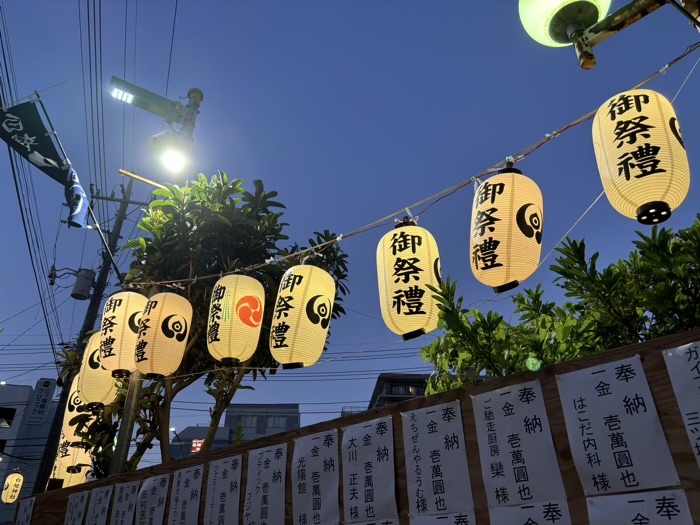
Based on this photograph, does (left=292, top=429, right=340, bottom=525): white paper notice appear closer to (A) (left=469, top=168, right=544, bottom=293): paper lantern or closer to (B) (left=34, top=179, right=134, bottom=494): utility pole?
(A) (left=469, top=168, right=544, bottom=293): paper lantern

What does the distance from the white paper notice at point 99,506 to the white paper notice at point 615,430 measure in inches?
219

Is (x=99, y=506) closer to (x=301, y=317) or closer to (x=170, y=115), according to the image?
(x=301, y=317)

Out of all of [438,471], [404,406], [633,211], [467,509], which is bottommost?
[467,509]

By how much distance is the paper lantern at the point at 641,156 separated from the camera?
3783mm

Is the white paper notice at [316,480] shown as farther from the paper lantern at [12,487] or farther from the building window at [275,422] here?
the building window at [275,422]

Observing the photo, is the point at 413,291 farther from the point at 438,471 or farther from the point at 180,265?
the point at 180,265

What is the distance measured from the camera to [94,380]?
9.31 m

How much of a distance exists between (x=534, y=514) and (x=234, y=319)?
220 inches

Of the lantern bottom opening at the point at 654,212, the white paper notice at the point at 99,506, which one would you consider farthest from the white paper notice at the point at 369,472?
the white paper notice at the point at 99,506

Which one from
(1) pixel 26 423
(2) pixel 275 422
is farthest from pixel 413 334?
(2) pixel 275 422

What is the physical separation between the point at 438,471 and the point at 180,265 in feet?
29.5

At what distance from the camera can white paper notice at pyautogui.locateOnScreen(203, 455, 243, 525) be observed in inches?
171

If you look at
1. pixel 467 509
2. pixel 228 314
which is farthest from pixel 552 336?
pixel 228 314

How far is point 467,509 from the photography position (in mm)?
2834
